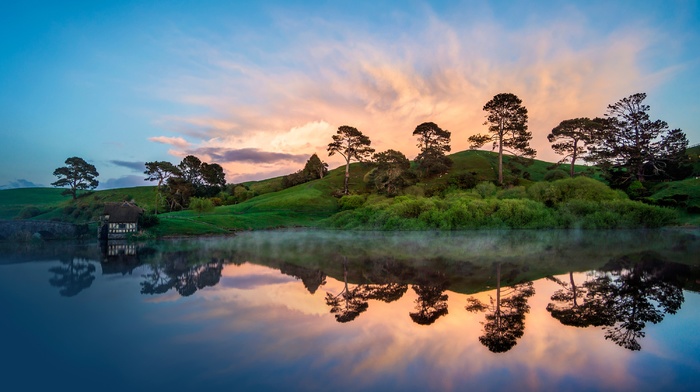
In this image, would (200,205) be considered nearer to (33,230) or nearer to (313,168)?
(33,230)

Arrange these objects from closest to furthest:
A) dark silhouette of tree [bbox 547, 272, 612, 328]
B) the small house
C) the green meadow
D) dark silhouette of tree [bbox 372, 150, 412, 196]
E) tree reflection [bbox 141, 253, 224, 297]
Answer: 1. dark silhouette of tree [bbox 547, 272, 612, 328]
2. tree reflection [bbox 141, 253, 224, 297]
3. the small house
4. the green meadow
5. dark silhouette of tree [bbox 372, 150, 412, 196]

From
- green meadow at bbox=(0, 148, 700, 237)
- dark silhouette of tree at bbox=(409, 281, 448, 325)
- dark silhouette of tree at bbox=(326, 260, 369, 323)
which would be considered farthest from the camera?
green meadow at bbox=(0, 148, 700, 237)

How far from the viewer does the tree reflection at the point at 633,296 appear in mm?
9219

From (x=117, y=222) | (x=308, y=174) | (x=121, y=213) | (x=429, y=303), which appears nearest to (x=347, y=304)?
(x=429, y=303)

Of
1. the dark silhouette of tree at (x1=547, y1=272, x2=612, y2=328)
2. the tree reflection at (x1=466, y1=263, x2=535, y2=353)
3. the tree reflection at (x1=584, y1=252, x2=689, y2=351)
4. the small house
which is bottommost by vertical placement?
the tree reflection at (x1=466, y1=263, x2=535, y2=353)

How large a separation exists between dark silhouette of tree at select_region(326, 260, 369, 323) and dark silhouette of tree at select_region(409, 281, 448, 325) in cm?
174

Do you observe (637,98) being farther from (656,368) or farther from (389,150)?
(656,368)

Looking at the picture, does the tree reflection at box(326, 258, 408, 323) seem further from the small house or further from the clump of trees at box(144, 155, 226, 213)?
the clump of trees at box(144, 155, 226, 213)

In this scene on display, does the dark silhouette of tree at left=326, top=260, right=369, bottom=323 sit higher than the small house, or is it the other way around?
the small house

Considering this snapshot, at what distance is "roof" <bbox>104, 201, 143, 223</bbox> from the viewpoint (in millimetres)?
42094

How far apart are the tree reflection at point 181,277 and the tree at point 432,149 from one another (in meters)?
59.5

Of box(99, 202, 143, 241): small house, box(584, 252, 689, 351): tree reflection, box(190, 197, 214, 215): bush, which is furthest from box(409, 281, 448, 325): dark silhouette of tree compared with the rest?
box(190, 197, 214, 215): bush

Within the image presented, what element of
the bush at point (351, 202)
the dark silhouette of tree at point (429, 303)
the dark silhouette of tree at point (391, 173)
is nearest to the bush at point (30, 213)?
the bush at point (351, 202)

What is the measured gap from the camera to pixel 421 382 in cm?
648
